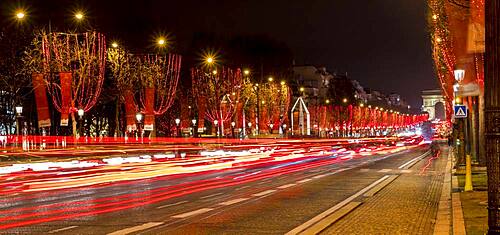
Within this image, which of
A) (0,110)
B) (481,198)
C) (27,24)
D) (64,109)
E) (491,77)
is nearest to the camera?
(491,77)

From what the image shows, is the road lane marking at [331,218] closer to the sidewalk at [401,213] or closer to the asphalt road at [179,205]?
the sidewalk at [401,213]

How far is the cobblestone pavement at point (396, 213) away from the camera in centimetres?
1353

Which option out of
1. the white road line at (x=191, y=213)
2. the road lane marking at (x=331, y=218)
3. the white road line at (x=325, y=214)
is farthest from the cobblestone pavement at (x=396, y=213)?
the white road line at (x=191, y=213)

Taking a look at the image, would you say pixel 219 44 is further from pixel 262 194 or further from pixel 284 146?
pixel 262 194

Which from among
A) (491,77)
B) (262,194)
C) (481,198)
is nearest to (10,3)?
(262,194)

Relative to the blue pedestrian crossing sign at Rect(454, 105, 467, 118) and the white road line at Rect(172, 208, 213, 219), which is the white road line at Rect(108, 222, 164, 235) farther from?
the blue pedestrian crossing sign at Rect(454, 105, 467, 118)

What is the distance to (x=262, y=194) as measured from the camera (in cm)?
2128

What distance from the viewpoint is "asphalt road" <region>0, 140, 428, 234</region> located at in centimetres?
1367

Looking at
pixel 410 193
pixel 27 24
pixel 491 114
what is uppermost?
pixel 27 24

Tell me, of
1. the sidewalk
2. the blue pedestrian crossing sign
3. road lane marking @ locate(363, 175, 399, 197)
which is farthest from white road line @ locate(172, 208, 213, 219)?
the blue pedestrian crossing sign

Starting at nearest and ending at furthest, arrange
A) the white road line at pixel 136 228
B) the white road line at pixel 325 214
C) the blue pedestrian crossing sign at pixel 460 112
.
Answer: the white road line at pixel 136 228 < the white road line at pixel 325 214 < the blue pedestrian crossing sign at pixel 460 112

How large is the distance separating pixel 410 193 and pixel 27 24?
41722 millimetres

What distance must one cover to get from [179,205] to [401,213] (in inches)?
228

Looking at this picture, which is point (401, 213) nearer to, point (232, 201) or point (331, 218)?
point (331, 218)
